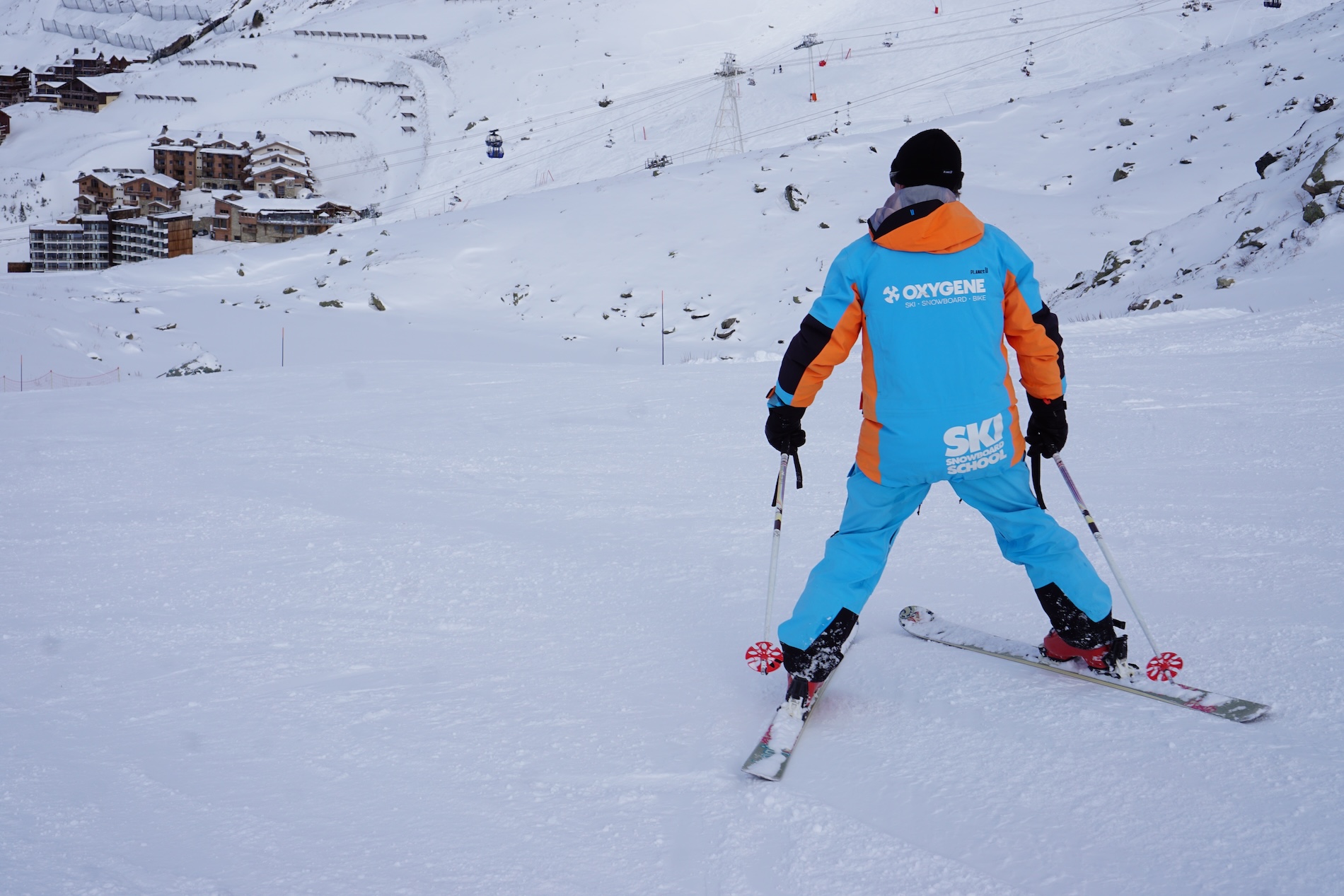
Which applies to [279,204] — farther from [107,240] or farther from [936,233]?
[936,233]

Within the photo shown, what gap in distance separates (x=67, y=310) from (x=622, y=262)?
11.5 meters

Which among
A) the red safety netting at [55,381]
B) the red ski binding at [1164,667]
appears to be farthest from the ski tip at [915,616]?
the red safety netting at [55,381]

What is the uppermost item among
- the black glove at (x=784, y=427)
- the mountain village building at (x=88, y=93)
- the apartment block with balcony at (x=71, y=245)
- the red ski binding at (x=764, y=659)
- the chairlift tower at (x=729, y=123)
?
the mountain village building at (x=88, y=93)

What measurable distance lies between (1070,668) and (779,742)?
983 mm

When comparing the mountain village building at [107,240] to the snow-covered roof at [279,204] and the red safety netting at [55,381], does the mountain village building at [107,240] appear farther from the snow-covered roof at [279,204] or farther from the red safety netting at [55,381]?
the red safety netting at [55,381]

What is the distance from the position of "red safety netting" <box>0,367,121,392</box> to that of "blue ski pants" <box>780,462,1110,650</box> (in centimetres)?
1380

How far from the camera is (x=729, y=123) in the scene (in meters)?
35.6

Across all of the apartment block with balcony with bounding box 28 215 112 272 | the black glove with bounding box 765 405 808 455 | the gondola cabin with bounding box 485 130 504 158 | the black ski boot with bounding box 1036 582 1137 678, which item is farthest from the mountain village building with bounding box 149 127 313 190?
the black ski boot with bounding box 1036 582 1137 678

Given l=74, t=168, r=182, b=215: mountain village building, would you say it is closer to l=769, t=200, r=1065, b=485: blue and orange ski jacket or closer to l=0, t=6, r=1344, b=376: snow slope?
l=0, t=6, r=1344, b=376: snow slope

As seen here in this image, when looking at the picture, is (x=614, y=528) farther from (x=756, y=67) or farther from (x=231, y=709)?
(x=756, y=67)

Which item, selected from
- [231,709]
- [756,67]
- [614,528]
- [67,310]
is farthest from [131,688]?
[756,67]

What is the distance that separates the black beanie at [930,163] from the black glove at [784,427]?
70 centimetres

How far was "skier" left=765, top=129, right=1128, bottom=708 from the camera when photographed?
2.55 meters

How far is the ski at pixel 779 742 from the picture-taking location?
2316mm
